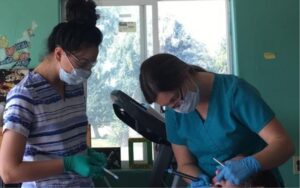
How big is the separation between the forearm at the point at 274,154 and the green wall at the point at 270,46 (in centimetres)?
190

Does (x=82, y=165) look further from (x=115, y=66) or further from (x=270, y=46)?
(x=270, y=46)

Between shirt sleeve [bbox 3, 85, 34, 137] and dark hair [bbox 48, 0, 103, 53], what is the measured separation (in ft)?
0.64

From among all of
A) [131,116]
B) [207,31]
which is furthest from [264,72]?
[131,116]

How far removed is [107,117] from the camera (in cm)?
319

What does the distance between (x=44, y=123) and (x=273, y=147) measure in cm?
70

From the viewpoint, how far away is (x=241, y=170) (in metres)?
1.16

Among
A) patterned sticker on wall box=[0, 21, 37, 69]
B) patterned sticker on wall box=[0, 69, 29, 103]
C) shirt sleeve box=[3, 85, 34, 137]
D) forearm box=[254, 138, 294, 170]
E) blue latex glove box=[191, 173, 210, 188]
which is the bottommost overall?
blue latex glove box=[191, 173, 210, 188]

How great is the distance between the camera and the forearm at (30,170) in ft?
3.86

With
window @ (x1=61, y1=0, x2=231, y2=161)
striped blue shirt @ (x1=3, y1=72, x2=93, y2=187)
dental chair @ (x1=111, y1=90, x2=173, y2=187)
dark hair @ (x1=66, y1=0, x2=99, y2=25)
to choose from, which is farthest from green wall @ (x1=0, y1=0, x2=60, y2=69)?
striped blue shirt @ (x1=3, y1=72, x2=93, y2=187)

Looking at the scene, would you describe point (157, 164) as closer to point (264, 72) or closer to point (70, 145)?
point (70, 145)

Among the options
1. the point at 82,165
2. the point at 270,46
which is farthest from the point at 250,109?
the point at 270,46

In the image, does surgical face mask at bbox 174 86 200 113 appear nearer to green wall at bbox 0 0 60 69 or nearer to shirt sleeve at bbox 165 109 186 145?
shirt sleeve at bbox 165 109 186 145

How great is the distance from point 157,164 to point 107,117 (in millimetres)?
1003

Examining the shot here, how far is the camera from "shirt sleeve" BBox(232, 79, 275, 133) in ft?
3.97
